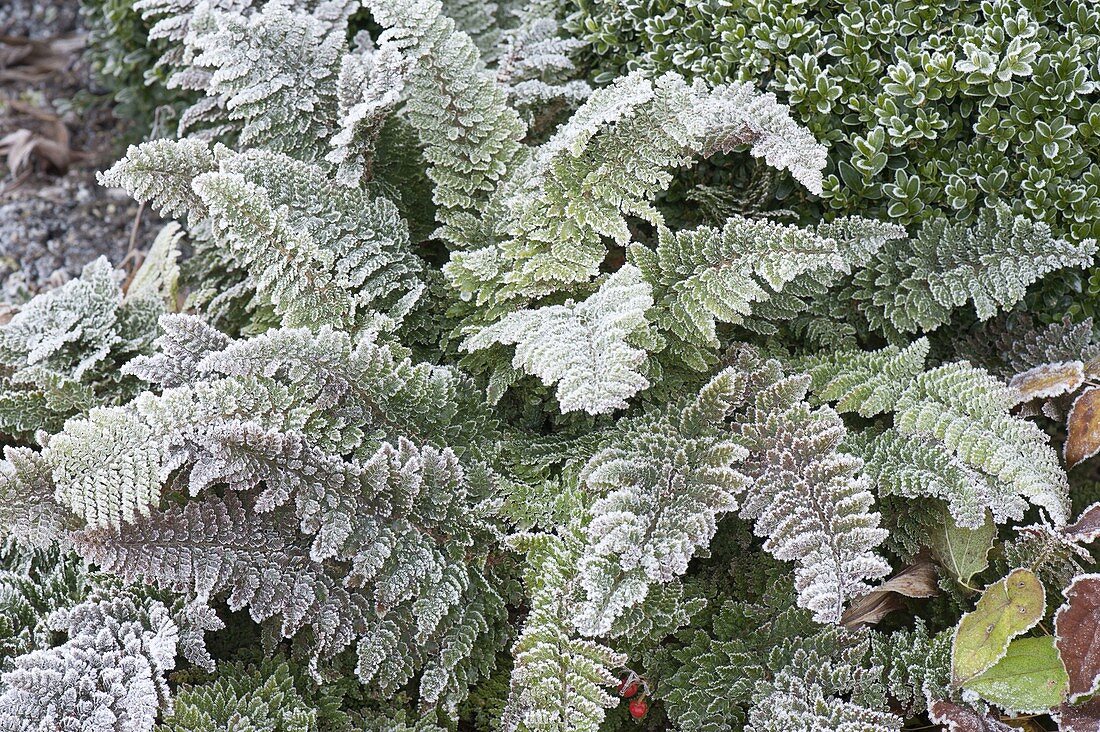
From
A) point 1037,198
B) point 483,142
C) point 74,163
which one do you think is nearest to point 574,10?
point 483,142

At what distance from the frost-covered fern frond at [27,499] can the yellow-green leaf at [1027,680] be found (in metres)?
1.69

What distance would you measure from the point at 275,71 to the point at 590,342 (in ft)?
3.67

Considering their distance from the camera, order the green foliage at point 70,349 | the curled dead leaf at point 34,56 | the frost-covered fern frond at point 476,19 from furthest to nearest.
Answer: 1. the curled dead leaf at point 34,56
2. the frost-covered fern frond at point 476,19
3. the green foliage at point 70,349

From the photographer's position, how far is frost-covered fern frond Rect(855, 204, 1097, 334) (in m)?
2.17

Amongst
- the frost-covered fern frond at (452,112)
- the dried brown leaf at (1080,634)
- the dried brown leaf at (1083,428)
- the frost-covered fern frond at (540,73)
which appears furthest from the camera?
the frost-covered fern frond at (540,73)

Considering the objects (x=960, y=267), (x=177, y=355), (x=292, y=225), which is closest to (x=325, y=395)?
(x=177, y=355)

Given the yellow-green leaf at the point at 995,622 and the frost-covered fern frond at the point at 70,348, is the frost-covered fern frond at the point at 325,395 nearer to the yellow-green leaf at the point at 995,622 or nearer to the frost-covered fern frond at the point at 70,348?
the frost-covered fern frond at the point at 70,348

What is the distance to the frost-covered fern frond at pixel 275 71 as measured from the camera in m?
2.33

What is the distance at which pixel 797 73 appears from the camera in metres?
2.29

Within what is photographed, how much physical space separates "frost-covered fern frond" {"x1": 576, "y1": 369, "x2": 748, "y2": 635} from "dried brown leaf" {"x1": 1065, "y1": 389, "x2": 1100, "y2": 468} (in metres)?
0.67

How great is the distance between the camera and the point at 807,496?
1.86 m

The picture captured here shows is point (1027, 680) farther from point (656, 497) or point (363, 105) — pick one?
point (363, 105)

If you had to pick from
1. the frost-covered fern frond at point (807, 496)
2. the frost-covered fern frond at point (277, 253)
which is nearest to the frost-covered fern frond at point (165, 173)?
the frost-covered fern frond at point (277, 253)

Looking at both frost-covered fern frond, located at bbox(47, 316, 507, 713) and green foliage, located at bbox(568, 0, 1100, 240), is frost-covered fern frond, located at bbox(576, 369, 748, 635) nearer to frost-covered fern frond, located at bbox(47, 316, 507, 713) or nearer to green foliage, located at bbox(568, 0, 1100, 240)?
frost-covered fern frond, located at bbox(47, 316, 507, 713)
